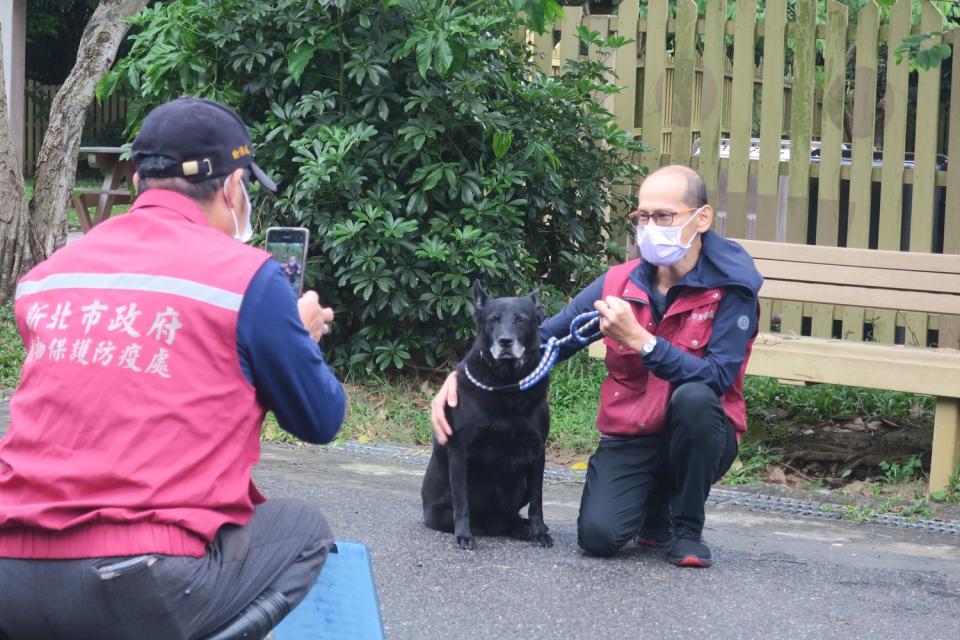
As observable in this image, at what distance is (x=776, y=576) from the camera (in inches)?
178

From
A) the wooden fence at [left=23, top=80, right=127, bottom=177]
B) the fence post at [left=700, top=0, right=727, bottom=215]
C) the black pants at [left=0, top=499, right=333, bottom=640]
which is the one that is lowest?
the black pants at [left=0, top=499, right=333, bottom=640]

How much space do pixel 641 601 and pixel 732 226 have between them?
161 inches

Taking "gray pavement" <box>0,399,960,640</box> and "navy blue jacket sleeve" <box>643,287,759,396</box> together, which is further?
"navy blue jacket sleeve" <box>643,287,759,396</box>

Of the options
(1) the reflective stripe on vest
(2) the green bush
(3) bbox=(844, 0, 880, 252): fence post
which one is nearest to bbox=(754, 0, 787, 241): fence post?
(3) bbox=(844, 0, 880, 252): fence post

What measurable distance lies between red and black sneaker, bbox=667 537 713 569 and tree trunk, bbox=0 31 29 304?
19.9 feet

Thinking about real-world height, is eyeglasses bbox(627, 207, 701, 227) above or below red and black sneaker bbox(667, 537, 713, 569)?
above

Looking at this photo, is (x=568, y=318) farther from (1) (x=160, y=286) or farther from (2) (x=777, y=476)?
(1) (x=160, y=286)

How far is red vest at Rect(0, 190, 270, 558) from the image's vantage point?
7.41 feet

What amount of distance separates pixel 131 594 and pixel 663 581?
8.45 feet

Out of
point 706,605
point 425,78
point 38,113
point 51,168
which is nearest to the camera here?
point 706,605

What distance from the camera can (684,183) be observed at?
464 cm

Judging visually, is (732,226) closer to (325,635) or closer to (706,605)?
(706,605)

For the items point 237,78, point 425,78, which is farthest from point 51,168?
point 425,78

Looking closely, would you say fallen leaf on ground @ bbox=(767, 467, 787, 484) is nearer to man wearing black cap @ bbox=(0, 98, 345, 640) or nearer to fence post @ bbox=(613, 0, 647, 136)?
fence post @ bbox=(613, 0, 647, 136)
